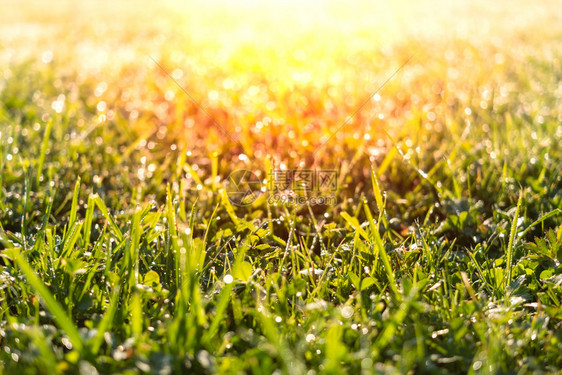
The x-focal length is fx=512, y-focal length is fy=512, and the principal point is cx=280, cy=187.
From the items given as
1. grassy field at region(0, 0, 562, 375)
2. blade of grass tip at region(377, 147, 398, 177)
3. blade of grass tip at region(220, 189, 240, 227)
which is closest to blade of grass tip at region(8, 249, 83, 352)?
grassy field at region(0, 0, 562, 375)

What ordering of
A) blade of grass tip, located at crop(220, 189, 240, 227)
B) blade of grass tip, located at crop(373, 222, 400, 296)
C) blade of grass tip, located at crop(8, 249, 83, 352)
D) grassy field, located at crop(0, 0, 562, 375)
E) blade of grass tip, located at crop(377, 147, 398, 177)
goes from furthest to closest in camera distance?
blade of grass tip, located at crop(377, 147, 398, 177) → blade of grass tip, located at crop(220, 189, 240, 227) → blade of grass tip, located at crop(373, 222, 400, 296) → grassy field, located at crop(0, 0, 562, 375) → blade of grass tip, located at crop(8, 249, 83, 352)

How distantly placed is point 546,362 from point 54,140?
2339 mm

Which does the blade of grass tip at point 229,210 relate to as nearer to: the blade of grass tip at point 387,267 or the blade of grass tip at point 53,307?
the blade of grass tip at point 387,267

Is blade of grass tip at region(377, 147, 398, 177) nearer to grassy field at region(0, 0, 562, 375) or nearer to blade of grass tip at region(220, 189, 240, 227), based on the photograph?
grassy field at region(0, 0, 562, 375)

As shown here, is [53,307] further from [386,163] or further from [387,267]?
[386,163]

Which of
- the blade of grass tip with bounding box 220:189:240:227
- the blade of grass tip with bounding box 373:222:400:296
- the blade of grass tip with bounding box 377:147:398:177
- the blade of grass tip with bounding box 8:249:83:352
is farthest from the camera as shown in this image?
the blade of grass tip with bounding box 377:147:398:177

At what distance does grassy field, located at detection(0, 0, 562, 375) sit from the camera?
1.21m

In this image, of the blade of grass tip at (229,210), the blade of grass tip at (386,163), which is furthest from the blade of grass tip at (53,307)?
the blade of grass tip at (386,163)

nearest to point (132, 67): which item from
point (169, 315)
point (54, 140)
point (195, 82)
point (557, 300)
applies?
point (195, 82)

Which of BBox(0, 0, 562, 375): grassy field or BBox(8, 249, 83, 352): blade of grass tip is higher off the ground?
BBox(8, 249, 83, 352): blade of grass tip

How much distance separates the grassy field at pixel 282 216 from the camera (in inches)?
47.6

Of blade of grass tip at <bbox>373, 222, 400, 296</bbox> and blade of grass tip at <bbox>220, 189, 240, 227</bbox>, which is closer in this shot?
blade of grass tip at <bbox>373, 222, 400, 296</bbox>

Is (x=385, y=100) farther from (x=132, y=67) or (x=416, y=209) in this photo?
(x=132, y=67)

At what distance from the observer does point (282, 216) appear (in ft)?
6.15
